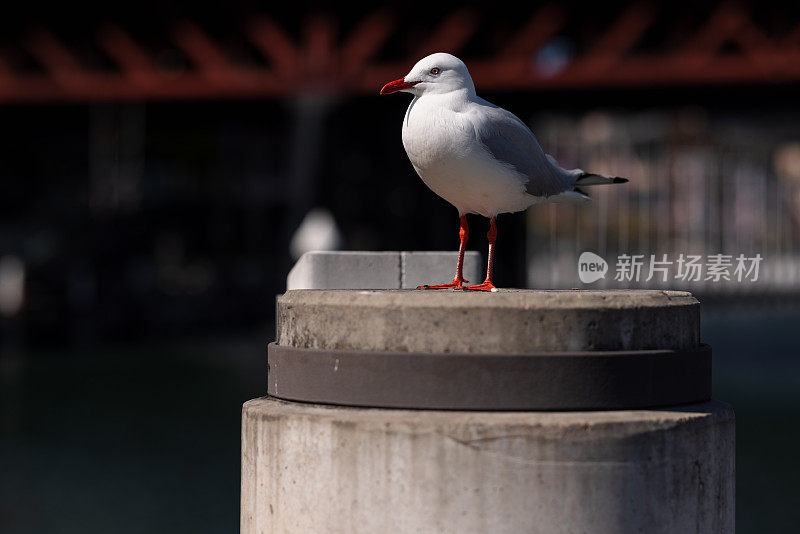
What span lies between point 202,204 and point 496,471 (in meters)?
49.7

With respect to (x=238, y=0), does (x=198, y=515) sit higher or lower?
lower

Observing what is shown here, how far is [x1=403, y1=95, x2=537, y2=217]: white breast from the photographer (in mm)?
5629

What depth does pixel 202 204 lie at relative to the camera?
175ft

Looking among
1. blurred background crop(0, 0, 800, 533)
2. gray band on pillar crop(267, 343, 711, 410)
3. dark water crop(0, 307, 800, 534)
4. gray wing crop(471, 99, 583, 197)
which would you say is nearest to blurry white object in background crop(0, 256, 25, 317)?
blurred background crop(0, 0, 800, 533)

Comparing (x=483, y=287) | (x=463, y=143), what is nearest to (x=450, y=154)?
(x=463, y=143)

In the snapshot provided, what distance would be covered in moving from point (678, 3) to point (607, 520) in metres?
29.2

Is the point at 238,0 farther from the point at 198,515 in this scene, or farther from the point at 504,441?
the point at 504,441

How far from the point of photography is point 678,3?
31.9 metres

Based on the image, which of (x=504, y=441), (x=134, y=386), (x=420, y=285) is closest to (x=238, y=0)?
(x=134, y=386)

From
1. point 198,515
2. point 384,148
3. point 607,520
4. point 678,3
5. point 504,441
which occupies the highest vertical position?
point 678,3

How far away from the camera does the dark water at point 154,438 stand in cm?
1606

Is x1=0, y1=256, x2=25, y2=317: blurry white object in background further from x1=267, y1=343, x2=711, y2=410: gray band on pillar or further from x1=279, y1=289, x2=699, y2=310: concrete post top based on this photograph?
x1=267, y1=343, x2=711, y2=410: gray band on pillar

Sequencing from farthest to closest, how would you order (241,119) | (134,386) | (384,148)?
(241,119) < (384,148) < (134,386)

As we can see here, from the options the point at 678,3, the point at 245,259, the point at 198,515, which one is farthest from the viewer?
the point at 245,259
